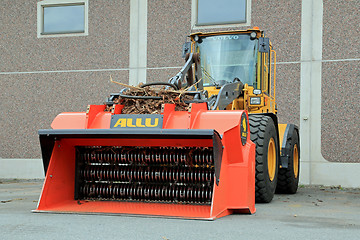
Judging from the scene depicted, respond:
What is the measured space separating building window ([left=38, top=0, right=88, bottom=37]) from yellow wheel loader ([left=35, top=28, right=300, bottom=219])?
23.9ft

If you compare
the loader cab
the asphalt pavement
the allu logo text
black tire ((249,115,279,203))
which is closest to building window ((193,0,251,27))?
the loader cab

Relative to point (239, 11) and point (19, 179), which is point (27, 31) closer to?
point (19, 179)

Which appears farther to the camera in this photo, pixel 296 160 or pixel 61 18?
pixel 61 18

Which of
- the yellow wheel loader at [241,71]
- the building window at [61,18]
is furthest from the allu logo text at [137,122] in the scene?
the building window at [61,18]

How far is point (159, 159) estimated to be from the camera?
599cm

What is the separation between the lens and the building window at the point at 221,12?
12078 millimetres

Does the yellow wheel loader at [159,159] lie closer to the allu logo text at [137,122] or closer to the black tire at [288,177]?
the allu logo text at [137,122]

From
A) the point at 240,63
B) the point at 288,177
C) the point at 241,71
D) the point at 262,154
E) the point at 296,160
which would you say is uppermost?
the point at 240,63

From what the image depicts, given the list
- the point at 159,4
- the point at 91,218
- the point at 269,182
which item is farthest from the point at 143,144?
the point at 159,4

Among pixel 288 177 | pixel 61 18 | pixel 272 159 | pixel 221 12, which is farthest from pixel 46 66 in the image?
pixel 272 159

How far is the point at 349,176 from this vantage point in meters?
11.0

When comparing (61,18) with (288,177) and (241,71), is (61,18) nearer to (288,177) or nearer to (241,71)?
(241,71)

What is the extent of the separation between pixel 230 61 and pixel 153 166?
2601 millimetres

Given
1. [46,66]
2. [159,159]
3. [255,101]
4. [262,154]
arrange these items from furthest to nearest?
[46,66] < [255,101] < [262,154] < [159,159]
